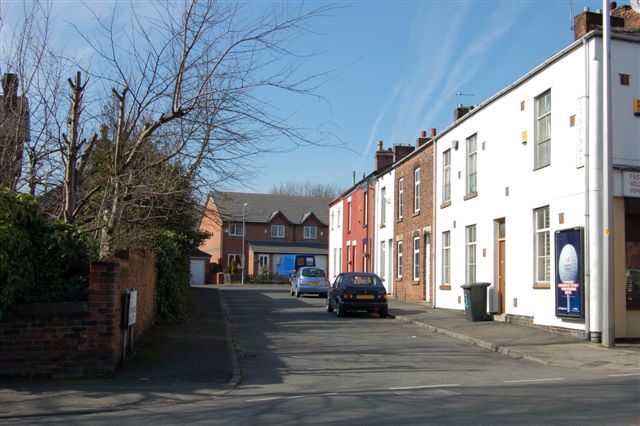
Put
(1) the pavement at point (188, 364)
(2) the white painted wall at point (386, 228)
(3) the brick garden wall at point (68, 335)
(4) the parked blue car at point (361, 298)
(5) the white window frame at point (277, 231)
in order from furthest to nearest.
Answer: (5) the white window frame at point (277, 231) → (2) the white painted wall at point (386, 228) → (4) the parked blue car at point (361, 298) → (3) the brick garden wall at point (68, 335) → (1) the pavement at point (188, 364)

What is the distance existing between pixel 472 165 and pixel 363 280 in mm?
5443

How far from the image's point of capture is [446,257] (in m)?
23.5

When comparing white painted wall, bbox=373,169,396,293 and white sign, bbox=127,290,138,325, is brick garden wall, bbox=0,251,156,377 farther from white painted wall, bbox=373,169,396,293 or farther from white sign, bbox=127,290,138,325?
white painted wall, bbox=373,169,396,293

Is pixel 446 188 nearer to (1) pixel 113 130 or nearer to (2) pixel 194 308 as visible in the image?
(2) pixel 194 308

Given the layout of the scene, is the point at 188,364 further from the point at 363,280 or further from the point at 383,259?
the point at 383,259

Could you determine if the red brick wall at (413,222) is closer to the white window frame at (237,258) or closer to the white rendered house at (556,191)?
the white rendered house at (556,191)

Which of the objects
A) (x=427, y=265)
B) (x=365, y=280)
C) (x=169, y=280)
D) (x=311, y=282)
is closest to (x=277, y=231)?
(x=311, y=282)

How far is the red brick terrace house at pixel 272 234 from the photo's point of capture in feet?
209

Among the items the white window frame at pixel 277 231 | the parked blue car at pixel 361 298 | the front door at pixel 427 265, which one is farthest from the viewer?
the white window frame at pixel 277 231

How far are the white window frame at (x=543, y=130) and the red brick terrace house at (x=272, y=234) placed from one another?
45.7 m

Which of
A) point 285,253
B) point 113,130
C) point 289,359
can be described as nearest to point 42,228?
point 113,130

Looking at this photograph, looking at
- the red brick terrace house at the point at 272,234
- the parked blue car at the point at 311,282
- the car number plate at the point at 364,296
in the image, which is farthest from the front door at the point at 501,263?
the red brick terrace house at the point at 272,234

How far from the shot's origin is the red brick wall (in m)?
25.4

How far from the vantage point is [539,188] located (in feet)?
53.5
